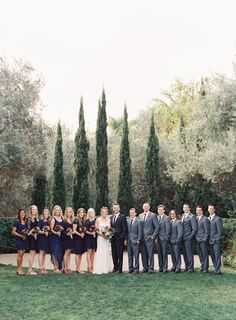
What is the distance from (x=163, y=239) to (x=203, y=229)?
1.18 metres

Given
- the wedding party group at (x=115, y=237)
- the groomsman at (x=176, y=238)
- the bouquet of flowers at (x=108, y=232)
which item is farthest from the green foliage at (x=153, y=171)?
the bouquet of flowers at (x=108, y=232)

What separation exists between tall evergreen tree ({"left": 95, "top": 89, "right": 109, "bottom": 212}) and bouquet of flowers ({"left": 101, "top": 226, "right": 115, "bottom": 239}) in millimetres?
15872

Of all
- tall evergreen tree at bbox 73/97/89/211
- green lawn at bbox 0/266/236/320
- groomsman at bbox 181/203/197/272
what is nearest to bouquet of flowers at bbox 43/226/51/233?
green lawn at bbox 0/266/236/320

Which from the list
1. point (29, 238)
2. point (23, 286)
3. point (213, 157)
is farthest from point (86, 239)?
point (213, 157)

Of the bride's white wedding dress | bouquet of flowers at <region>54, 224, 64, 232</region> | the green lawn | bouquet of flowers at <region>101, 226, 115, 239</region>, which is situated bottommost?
the green lawn

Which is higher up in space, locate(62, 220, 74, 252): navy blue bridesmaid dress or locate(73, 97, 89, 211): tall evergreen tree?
locate(73, 97, 89, 211): tall evergreen tree

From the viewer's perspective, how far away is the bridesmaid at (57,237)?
13727 mm

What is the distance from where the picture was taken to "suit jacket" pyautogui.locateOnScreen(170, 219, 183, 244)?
14.1 meters

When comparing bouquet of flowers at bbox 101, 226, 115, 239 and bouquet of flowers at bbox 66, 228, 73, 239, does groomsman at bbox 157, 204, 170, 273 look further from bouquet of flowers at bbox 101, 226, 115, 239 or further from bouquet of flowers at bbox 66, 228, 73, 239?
bouquet of flowers at bbox 66, 228, 73, 239

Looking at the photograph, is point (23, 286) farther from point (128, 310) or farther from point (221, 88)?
point (221, 88)

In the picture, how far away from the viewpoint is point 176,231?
46.8 ft

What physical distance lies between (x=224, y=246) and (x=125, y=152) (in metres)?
12.8

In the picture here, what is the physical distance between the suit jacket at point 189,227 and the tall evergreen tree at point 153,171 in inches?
586

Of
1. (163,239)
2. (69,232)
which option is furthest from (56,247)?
(163,239)
